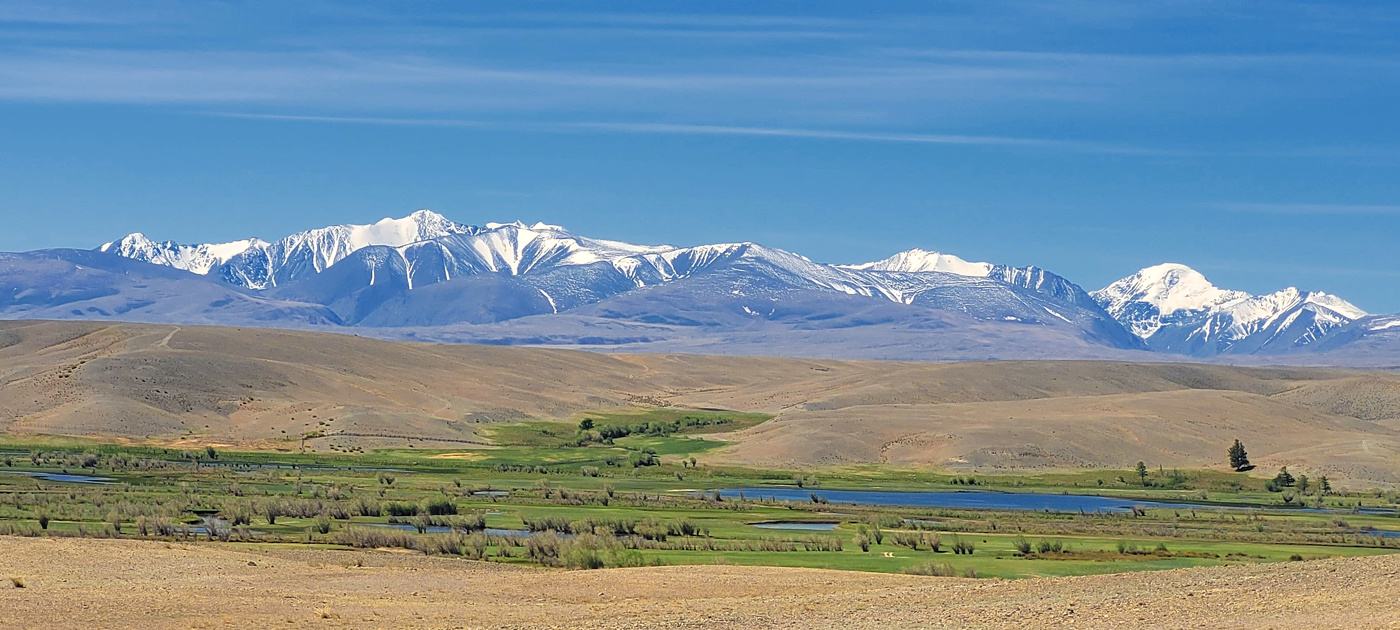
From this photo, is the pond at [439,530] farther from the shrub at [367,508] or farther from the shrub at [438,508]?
A: the shrub at [438,508]

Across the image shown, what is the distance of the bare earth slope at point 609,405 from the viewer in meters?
113

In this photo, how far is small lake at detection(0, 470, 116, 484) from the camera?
76438 mm

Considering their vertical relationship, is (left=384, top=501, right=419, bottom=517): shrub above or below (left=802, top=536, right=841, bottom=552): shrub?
below

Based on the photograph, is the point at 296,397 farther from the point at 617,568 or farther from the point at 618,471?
the point at 617,568

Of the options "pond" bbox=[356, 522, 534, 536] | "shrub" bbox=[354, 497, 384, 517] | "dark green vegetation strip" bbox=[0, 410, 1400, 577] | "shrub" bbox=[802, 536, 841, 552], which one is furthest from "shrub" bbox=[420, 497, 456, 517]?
"shrub" bbox=[802, 536, 841, 552]

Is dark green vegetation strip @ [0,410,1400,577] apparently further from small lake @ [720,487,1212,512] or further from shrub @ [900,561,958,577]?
small lake @ [720,487,1212,512]

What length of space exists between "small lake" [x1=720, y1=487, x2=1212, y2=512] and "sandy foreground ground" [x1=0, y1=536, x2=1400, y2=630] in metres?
39.1

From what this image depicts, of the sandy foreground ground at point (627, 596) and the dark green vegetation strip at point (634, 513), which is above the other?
the sandy foreground ground at point (627, 596)

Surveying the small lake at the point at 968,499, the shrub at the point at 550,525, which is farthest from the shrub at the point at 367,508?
the small lake at the point at 968,499

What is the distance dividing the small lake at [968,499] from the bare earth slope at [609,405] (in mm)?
21593

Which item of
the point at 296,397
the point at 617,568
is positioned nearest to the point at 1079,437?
the point at 296,397

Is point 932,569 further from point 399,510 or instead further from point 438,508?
point 399,510

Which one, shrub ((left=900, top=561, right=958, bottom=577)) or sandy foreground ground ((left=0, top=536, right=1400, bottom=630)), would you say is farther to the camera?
shrub ((left=900, top=561, right=958, bottom=577))

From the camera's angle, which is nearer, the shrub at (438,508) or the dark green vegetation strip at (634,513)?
the dark green vegetation strip at (634,513)
